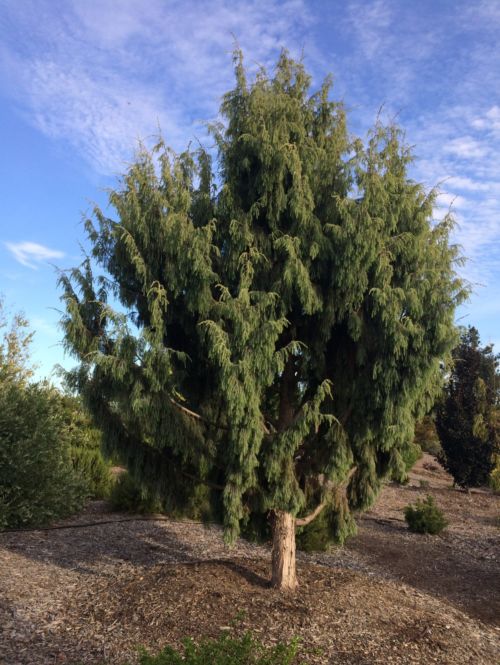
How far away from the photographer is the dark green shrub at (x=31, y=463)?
9.41m

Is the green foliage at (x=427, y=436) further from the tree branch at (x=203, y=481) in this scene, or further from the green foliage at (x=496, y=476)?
the tree branch at (x=203, y=481)

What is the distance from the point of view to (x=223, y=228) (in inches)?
229

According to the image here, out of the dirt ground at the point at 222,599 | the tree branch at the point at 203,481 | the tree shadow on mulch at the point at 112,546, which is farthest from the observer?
the tree shadow on mulch at the point at 112,546

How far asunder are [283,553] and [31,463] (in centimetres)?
512

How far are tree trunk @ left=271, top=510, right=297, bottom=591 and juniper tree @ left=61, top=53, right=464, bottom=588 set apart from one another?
2 cm

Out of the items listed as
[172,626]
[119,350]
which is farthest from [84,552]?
[119,350]

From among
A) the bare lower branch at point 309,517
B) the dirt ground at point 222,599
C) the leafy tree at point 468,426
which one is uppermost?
the leafy tree at point 468,426

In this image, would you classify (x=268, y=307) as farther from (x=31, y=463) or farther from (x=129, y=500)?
(x=129, y=500)

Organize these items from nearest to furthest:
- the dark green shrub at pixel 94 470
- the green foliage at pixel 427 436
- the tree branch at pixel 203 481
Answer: the tree branch at pixel 203 481
the dark green shrub at pixel 94 470
the green foliage at pixel 427 436

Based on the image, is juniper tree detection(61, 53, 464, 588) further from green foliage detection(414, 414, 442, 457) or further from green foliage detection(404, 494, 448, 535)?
green foliage detection(414, 414, 442, 457)

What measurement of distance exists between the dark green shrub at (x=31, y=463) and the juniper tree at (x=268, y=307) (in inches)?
162

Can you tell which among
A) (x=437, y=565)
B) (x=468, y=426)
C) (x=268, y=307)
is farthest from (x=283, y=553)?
(x=468, y=426)

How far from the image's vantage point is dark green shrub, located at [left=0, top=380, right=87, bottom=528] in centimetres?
941

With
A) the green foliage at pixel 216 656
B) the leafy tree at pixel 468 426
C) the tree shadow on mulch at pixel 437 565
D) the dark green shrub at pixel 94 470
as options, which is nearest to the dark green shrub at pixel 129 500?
the dark green shrub at pixel 94 470
